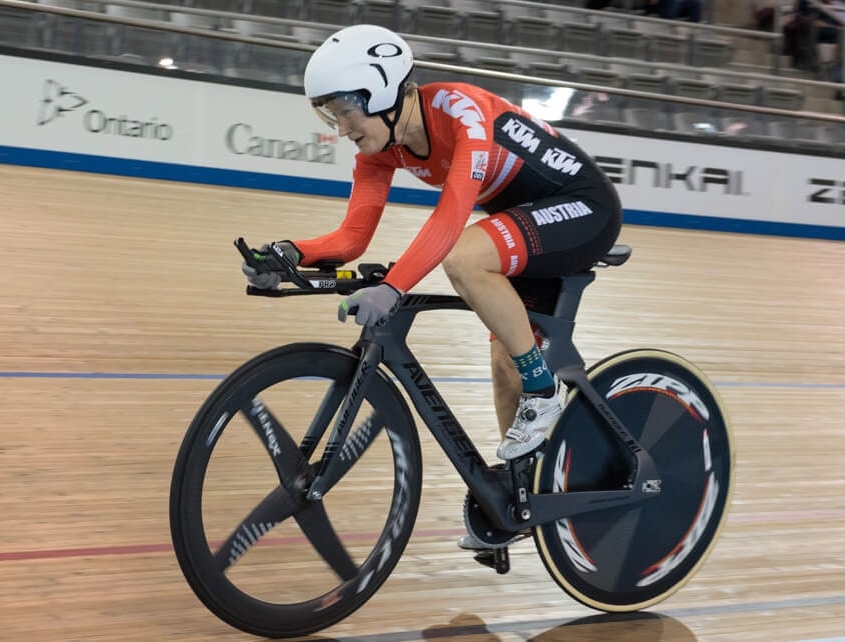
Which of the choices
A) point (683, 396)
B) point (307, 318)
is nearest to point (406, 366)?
point (683, 396)

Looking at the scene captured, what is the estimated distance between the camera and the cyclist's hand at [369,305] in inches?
74.2

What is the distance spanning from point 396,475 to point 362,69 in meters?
0.85

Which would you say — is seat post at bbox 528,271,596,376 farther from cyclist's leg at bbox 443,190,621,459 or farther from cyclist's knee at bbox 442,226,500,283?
cyclist's knee at bbox 442,226,500,283

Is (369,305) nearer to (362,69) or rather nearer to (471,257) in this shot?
(471,257)

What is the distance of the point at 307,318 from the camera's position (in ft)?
16.7

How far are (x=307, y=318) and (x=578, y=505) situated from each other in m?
2.97

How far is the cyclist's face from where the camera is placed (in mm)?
2025

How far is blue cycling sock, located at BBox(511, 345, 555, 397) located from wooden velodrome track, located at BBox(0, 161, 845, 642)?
0.55m

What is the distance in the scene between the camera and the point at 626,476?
240cm

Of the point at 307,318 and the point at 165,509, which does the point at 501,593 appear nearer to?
the point at 165,509

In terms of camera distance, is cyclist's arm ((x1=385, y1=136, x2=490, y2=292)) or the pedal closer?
cyclist's arm ((x1=385, y1=136, x2=490, y2=292))

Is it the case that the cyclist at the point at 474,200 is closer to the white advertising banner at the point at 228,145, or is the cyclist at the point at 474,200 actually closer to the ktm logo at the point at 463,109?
the ktm logo at the point at 463,109

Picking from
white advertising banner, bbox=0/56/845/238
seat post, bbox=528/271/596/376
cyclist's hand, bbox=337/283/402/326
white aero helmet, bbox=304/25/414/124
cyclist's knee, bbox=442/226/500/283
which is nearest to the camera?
cyclist's hand, bbox=337/283/402/326

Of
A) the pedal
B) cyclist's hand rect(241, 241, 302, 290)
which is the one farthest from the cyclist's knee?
the pedal
